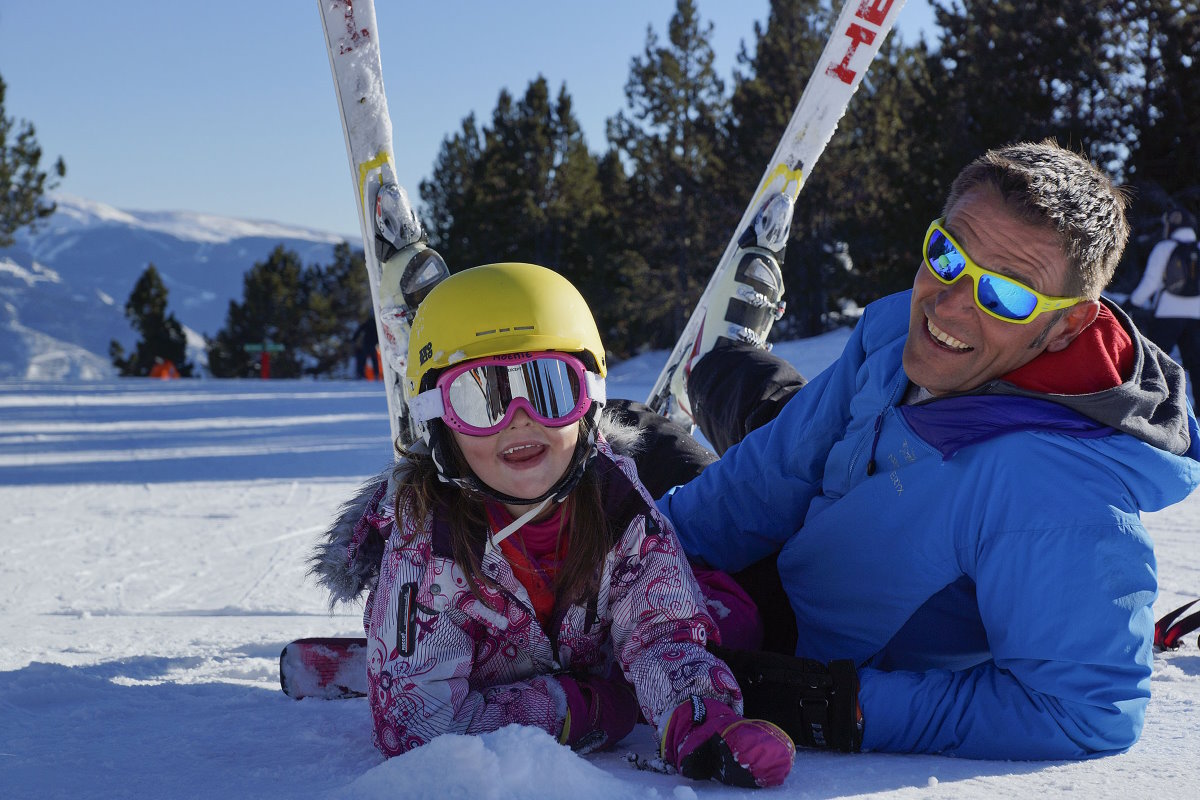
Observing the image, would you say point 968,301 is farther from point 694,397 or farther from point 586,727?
point 694,397

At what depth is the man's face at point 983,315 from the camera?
1872 millimetres

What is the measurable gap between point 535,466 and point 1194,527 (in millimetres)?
3826

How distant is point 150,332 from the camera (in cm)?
4050

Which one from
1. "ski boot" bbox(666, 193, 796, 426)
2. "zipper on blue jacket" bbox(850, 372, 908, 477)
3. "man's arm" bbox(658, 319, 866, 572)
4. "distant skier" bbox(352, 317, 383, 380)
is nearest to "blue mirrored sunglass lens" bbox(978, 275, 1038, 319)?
"zipper on blue jacket" bbox(850, 372, 908, 477)

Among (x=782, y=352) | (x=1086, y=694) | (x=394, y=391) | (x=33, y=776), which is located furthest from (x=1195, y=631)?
(x=782, y=352)

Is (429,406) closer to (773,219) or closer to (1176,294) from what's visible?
(773,219)

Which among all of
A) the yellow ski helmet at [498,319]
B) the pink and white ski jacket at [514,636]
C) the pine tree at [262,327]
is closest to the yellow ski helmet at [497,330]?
the yellow ski helmet at [498,319]

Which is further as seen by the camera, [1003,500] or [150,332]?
[150,332]

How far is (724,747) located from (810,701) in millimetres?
313

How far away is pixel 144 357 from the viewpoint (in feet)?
131

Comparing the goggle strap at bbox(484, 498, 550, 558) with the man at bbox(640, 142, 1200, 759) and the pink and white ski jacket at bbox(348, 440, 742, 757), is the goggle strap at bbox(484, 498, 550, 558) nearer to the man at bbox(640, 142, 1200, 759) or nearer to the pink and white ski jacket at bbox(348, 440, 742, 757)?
the pink and white ski jacket at bbox(348, 440, 742, 757)

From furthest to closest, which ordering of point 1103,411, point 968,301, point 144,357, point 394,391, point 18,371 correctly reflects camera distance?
point 18,371 → point 144,357 → point 394,391 → point 968,301 → point 1103,411

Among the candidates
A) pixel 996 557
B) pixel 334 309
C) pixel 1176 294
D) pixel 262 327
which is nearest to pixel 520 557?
pixel 996 557

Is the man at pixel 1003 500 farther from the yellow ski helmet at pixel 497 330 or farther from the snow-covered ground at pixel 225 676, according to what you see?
the yellow ski helmet at pixel 497 330
